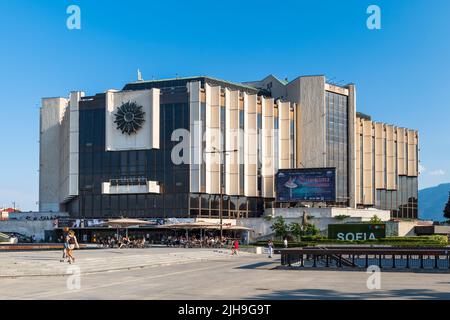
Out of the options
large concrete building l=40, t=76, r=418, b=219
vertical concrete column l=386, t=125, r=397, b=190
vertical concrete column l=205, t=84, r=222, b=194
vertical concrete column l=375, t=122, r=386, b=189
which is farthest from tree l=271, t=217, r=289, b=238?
vertical concrete column l=386, t=125, r=397, b=190

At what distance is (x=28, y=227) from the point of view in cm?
8906

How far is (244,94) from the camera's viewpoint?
3568 inches

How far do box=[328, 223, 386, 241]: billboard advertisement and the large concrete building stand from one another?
67.8 ft

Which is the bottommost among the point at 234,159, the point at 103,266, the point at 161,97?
the point at 103,266

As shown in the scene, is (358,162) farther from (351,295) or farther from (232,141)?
(351,295)

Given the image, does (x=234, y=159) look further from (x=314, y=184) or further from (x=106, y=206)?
(x=106, y=206)

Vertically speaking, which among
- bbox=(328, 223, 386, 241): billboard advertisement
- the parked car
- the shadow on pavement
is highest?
the shadow on pavement

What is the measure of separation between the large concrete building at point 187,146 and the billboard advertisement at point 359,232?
67.8 feet

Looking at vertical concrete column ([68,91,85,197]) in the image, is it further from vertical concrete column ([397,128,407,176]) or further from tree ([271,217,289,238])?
vertical concrete column ([397,128,407,176])

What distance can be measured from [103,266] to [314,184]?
55457 millimetres

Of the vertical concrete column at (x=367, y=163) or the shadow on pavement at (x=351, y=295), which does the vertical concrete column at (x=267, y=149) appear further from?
the shadow on pavement at (x=351, y=295)

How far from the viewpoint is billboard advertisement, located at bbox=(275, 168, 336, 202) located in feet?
276

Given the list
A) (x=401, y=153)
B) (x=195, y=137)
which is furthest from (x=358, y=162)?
(x=195, y=137)
